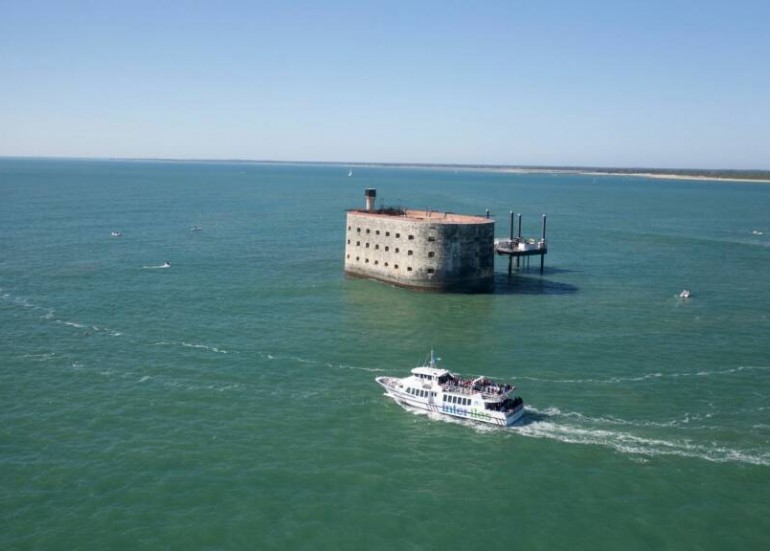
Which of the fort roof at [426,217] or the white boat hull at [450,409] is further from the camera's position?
the fort roof at [426,217]

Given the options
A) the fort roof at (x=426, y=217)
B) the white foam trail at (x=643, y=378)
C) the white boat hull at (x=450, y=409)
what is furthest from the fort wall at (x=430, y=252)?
the white boat hull at (x=450, y=409)

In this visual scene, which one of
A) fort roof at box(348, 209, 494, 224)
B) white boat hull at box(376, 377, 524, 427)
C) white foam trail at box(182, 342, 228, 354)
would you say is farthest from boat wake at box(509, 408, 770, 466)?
fort roof at box(348, 209, 494, 224)

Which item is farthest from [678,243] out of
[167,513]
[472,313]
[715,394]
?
[167,513]

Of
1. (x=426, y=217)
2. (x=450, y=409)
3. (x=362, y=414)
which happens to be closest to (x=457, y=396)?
(x=450, y=409)

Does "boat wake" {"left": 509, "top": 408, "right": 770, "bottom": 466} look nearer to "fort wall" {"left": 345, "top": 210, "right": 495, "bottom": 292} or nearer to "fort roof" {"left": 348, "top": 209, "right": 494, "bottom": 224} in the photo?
"fort wall" {"left": 345, "top": 210, "right": 495, "bottom": 292}

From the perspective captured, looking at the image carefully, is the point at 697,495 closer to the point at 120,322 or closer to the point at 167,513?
the point at 167,513

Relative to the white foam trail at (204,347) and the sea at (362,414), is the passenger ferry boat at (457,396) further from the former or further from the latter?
the white foam trail at (204,347)
